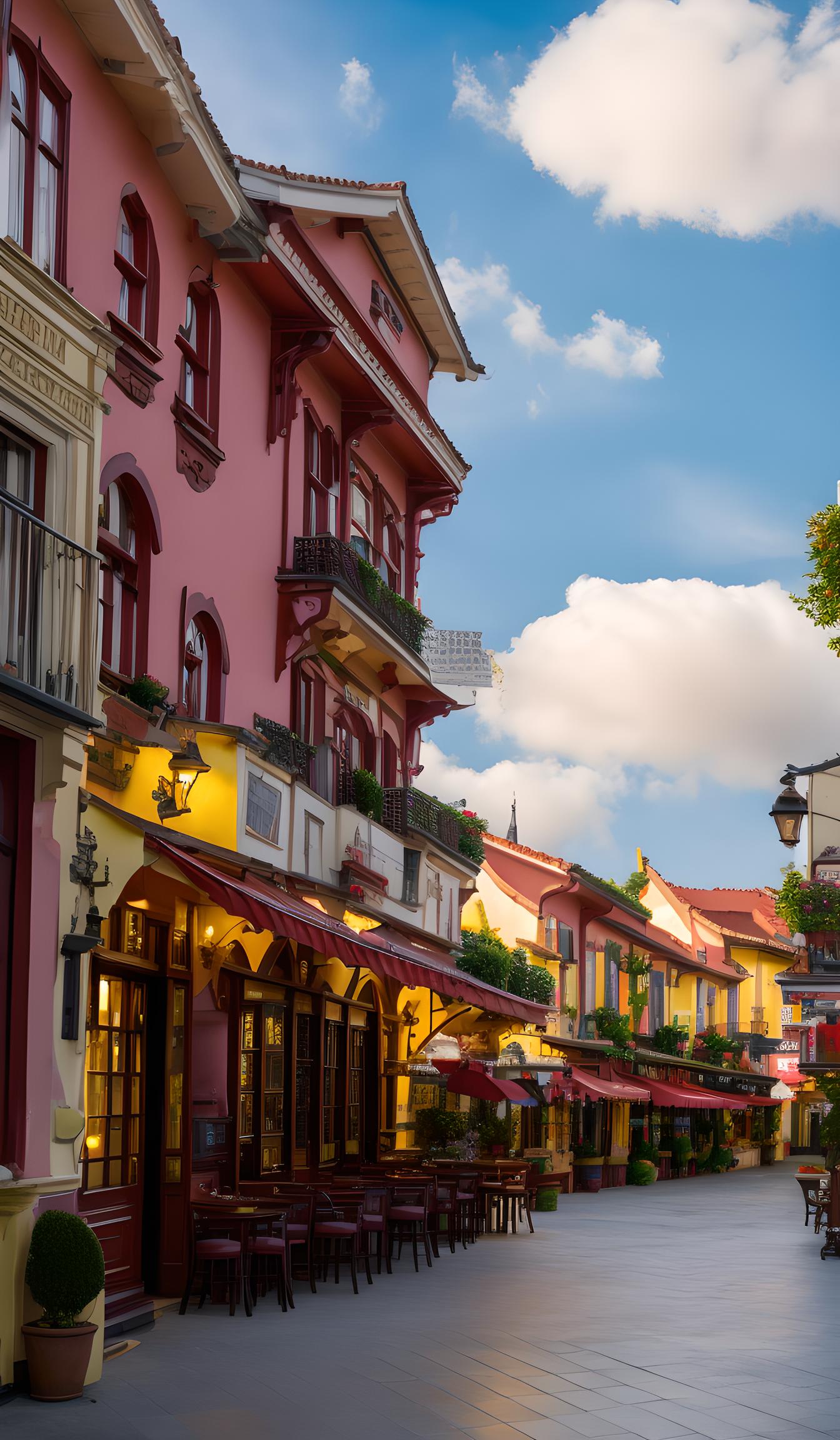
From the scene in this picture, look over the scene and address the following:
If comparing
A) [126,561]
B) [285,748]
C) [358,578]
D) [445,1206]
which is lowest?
[445,1206]

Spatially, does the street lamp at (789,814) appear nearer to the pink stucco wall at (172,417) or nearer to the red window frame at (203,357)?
the pink stucco wall at (172,417)

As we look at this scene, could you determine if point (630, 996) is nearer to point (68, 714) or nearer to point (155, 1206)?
point (155, 1206)

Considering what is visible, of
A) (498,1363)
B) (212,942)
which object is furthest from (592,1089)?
(498,1363)

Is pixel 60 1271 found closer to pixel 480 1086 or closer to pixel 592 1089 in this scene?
pixel 480 1086

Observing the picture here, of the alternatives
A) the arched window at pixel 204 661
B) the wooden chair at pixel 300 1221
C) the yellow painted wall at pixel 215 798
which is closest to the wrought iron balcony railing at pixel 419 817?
the arched window at pixel 204 661

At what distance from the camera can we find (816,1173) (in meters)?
26.7

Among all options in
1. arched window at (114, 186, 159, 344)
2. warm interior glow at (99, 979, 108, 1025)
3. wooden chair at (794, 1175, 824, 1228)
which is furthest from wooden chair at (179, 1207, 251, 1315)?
wooden chair at (794, 1175, 824, 1228)

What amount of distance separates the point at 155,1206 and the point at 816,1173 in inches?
633

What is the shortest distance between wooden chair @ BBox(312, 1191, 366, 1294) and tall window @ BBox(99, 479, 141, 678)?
560 cm

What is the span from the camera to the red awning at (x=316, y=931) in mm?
12180

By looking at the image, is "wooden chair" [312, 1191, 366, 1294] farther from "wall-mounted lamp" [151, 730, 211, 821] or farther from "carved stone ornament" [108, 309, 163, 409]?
"carved stone ornament" [108, 309, 163, 409]

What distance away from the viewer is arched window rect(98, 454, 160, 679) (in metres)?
13.9

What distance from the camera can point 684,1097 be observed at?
142 ft

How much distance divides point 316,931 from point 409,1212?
520 cm
